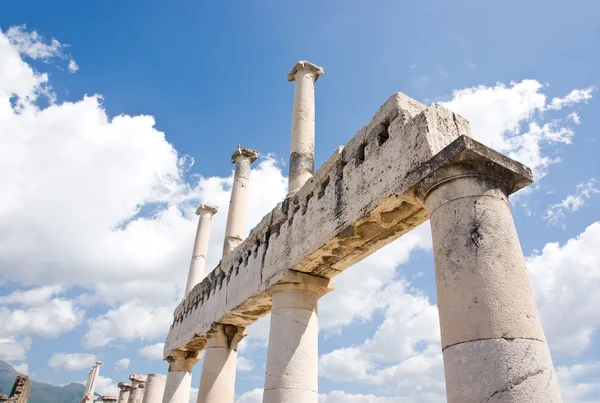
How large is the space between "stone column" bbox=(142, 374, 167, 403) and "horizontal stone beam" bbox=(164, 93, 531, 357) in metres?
9.70

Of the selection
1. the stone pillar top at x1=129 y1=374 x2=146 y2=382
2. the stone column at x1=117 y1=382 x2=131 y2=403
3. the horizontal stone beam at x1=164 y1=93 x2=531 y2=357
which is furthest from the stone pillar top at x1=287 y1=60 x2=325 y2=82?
the stone column at x1=117 y1=382 x2=131 y2=403

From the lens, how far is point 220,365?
11.8m

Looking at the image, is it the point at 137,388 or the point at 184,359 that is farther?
the point at 137,388

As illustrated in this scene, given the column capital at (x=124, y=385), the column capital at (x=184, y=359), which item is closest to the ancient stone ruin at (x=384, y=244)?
the column capital at (x=184, y=359)

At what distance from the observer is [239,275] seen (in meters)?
11.4

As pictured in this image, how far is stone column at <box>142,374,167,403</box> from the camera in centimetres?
1928

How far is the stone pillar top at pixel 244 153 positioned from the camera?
15.0 m

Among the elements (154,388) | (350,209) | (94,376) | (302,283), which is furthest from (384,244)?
(94,376)

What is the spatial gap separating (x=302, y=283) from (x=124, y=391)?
2221 centimetres

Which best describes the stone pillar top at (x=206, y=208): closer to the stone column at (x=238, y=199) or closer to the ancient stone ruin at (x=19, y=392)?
the stone column at (x=238, y=199)

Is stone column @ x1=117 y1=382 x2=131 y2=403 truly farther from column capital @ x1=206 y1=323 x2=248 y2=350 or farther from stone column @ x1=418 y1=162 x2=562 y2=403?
stone column @ x1=418 y1=162 x2=562 y2=403

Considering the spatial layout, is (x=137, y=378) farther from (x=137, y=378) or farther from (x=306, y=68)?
(x=306, y=68)

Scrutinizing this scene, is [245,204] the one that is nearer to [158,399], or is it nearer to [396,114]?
[396,114]

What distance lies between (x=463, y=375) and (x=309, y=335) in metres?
4.74
